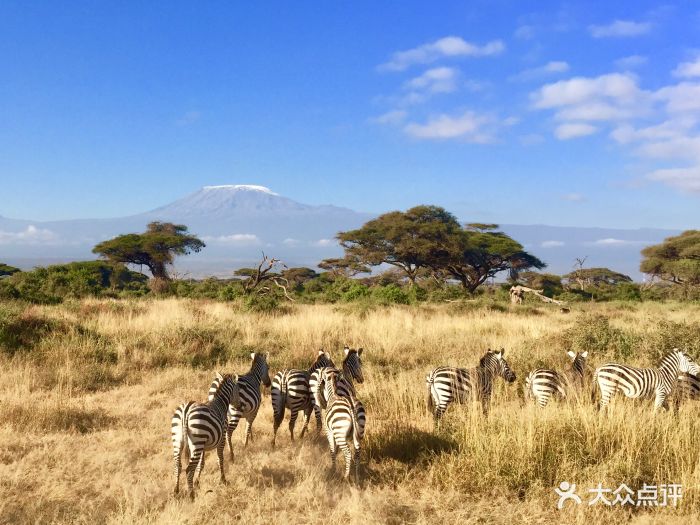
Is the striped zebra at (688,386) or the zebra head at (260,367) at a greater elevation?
the zebra head at (260,367)

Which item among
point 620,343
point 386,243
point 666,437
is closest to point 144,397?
point 666,437

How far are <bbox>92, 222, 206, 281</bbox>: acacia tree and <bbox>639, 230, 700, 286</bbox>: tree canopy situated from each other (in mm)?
37631

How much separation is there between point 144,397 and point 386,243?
31.1 meters

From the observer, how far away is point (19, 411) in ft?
22.6

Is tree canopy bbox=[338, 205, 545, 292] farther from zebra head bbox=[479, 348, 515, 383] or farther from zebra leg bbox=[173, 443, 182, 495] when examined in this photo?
zebra leg bbox=[173, 443, 182, 495]

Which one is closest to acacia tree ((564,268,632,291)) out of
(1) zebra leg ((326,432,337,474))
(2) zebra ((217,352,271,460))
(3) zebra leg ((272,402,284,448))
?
(3) zebra leg ((272,402,284,448))

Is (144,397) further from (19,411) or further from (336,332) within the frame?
(336,332)

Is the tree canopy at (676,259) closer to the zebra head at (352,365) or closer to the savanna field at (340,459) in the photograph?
the savanna field at (340,459)

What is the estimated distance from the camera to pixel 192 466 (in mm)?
4711

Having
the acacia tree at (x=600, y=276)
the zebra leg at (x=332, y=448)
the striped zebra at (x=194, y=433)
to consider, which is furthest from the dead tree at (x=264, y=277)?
the acacia tree at (x=600, y=276)

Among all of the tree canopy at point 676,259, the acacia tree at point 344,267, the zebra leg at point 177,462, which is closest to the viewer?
the zebra leg at point 177,462

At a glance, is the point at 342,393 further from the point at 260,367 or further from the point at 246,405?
the point at 260,367

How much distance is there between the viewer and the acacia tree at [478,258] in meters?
36.7

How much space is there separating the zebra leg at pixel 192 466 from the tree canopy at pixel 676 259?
4170 cm
